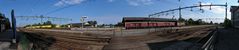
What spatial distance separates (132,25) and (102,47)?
113ft

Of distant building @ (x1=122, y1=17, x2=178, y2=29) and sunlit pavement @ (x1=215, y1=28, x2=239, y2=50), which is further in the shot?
distant building @ (x1=122, y1=17, x2=178, y2=29)

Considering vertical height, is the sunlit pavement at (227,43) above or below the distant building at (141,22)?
below

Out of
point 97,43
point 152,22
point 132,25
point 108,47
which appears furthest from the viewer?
point 152,22

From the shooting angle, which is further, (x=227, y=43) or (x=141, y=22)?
(x=141, y=22)

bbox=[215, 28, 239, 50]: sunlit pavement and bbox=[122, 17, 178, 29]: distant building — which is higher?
bbox=[122, 17, 178, 29]: distant building

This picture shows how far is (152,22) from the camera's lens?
59281 millimetres

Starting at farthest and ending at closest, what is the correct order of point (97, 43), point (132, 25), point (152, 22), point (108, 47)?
1. point (152, 22)
2. point (132, 25)
3. point (97, 43)
4. point (108, 47)

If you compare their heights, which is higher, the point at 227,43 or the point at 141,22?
the point at 141,22

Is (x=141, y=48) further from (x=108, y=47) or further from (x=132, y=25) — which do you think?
(x=132, y=25)

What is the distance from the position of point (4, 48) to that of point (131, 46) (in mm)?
7615

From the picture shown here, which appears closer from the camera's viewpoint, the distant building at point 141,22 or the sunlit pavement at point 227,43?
the sunlit pavement at point 227,43

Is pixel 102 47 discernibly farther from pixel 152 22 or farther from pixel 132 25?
pixel 152 22

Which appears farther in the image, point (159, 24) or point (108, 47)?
point (159, 24)

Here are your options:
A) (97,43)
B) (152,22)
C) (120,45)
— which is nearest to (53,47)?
(97,43)
